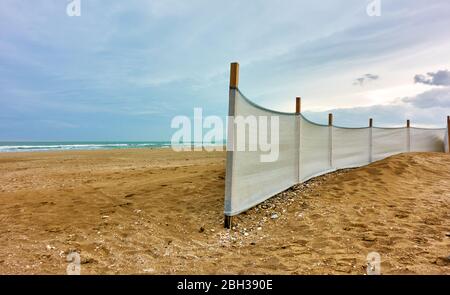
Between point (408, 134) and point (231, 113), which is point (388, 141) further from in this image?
point (231, 113)

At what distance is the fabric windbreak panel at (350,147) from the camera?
26.3 ft

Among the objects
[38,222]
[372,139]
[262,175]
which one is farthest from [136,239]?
[372,139]

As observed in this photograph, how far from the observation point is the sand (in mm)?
2863

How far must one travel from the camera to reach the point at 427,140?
12.7m

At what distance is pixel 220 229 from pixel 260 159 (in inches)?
55.0

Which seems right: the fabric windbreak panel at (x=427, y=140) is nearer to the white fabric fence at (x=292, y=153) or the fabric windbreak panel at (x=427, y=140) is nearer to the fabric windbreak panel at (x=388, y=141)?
the fabric windbreak panel at (x=388, y=141)

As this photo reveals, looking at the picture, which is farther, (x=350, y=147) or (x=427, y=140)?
(x=427, y=140)

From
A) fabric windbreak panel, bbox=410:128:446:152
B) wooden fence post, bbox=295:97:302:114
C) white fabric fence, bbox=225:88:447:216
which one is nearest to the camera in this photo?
white fabric fence, bbox=225:88:447:216

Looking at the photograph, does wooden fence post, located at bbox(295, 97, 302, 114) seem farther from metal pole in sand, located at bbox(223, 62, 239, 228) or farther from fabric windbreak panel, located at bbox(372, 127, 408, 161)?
fabric windbreak panel, located at bbox(372, 127, 408, 161)

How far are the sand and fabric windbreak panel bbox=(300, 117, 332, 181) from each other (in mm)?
407

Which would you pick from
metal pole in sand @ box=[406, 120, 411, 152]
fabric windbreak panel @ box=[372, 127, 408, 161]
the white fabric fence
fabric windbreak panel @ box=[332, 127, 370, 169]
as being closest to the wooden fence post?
the white fabric fence

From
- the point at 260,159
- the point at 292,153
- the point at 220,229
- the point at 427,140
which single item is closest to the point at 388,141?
the point at 427,140

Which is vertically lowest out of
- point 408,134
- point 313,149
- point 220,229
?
point 220,229

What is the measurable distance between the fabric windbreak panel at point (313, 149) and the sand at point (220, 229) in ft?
1.33
